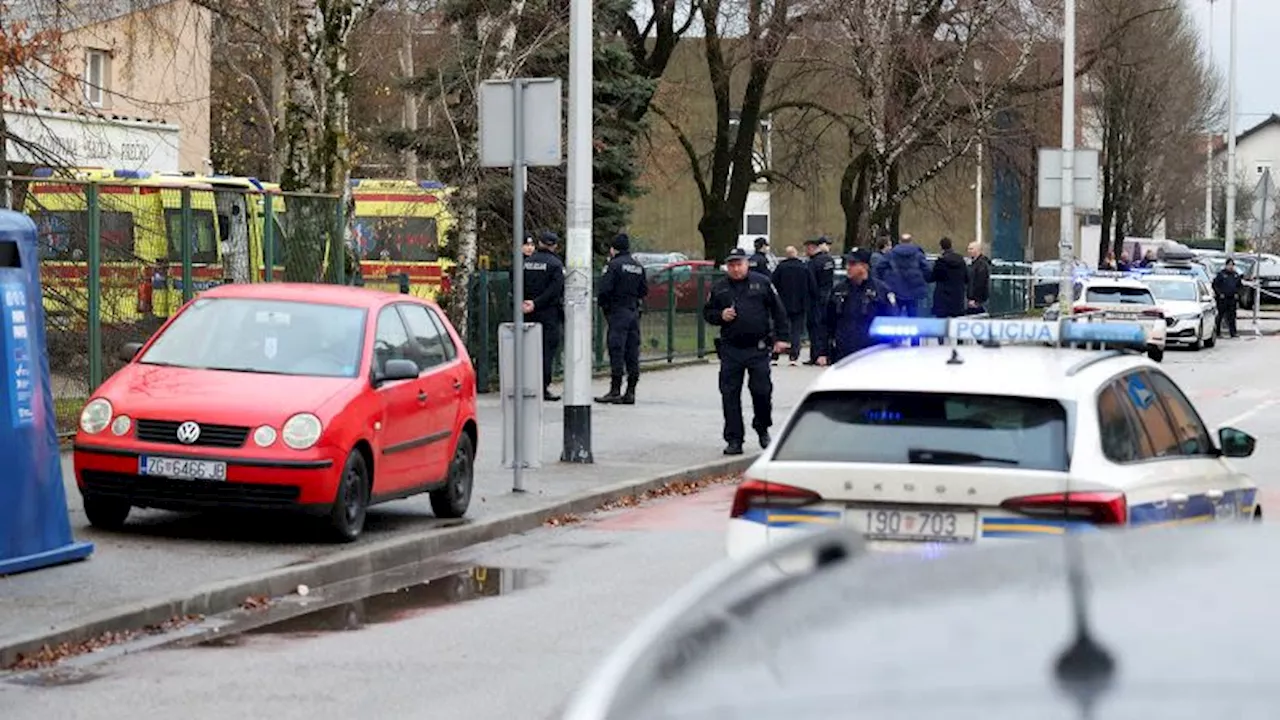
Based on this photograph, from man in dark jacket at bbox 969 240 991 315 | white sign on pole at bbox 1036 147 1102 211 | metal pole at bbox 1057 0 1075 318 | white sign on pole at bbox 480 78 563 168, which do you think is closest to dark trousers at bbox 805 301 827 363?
man in dark jacket at bbox 969 240 991 315

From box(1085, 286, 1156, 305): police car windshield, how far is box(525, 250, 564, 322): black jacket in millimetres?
18028

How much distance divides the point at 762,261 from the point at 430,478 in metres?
18.0

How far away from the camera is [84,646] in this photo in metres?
10.6

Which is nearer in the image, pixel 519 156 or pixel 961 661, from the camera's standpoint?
pixel 961 661

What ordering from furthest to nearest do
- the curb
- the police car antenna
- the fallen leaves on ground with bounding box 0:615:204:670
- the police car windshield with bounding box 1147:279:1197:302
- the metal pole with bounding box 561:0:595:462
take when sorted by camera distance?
the police car windshield with bounding box 1147:279:1197:302 < the metal pole with bounding box 561:0:595:462 < the curb < the fallen leaves on ground with bounding box 0:615:204:670 < the police car antenna

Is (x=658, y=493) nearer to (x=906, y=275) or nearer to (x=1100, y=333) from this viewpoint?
(x=1100, y=333)

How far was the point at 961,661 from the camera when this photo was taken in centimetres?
290

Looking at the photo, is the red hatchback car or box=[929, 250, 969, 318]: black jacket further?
box=[929, 250, 969, 318]: black jacket

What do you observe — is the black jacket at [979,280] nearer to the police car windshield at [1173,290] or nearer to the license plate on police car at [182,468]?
the police car windshield at [1173,290]

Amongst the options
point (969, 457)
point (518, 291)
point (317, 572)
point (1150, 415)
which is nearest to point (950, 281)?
point (518, 291)

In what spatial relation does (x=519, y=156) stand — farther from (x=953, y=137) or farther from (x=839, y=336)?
(x=953, y=137)

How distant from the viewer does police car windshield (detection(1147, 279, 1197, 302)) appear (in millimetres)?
45188

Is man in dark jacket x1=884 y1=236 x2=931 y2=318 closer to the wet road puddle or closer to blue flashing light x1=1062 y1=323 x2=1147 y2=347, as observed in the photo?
the wet road puddle

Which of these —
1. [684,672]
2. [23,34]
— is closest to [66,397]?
[23,34]
